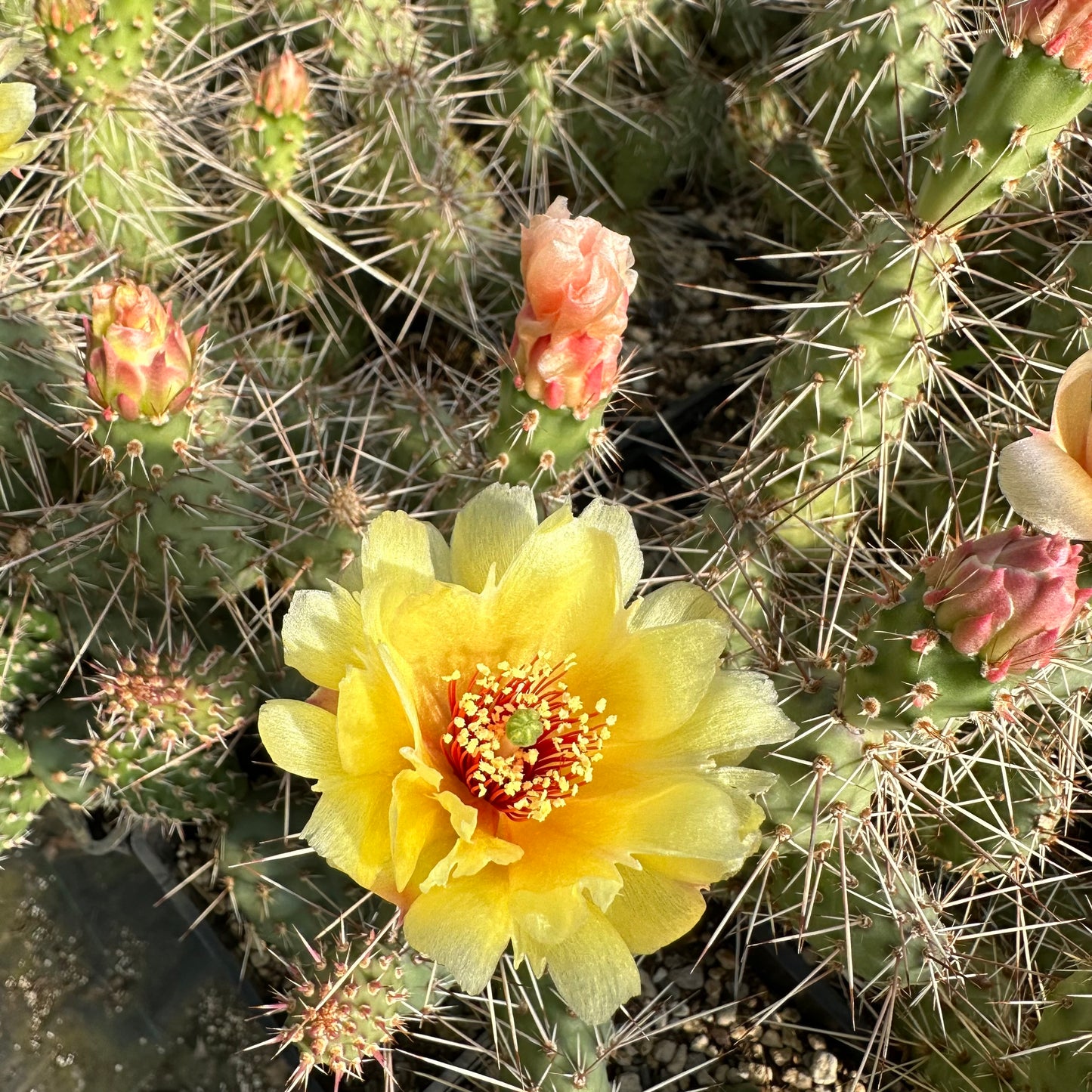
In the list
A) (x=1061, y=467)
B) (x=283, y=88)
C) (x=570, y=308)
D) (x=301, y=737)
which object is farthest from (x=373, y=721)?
(x=283, y=88)

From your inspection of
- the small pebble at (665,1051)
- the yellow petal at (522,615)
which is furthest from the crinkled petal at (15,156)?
the small pebble at (665,1051)

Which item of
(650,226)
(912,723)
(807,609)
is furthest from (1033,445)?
(650,226)

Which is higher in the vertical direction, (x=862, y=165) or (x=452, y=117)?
(x=862, y=165)

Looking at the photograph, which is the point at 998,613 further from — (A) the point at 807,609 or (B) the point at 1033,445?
(A) the point at 807,609

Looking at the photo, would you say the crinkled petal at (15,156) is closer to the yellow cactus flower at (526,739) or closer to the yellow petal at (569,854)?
the yellow cactus flower at (526,739)

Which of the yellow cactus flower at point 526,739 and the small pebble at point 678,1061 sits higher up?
the yellow cactus flower at point 526,739

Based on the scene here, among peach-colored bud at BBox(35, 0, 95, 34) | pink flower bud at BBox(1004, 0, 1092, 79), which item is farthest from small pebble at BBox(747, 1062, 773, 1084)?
peach-colored bud at BBox(35, 0, 95, 34)

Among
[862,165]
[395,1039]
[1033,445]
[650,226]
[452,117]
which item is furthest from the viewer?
[650,226]
